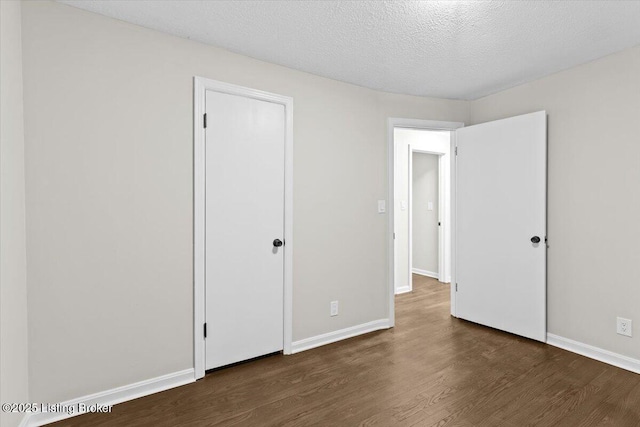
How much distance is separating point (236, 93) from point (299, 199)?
0.99 metres

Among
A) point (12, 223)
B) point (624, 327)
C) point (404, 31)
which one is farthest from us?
point (624, 327)

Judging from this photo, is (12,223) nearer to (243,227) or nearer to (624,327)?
(243,227)

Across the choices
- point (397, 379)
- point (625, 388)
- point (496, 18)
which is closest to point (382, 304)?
point (397, 379)

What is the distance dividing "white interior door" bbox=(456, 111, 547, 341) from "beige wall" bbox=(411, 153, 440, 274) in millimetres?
2125

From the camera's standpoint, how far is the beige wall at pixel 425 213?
234 inches

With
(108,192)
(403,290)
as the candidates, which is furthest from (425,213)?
(108,192)

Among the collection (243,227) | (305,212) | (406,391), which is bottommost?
(406,391)

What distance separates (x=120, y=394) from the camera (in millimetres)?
2219

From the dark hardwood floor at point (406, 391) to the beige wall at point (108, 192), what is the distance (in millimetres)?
389

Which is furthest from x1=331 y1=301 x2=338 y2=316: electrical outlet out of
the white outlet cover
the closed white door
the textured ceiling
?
the textured ceiling

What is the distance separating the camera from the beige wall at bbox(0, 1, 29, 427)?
1632mm

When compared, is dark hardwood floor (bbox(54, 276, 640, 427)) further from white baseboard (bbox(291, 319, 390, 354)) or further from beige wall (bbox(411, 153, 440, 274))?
beige wall (bbox(411, 153, 440, 274))

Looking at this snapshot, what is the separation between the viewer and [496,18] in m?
2.19

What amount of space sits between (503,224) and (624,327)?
3.91 ft
